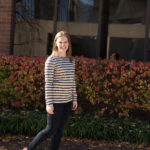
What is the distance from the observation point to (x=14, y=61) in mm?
4922

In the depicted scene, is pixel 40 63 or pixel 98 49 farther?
pixel 98 49

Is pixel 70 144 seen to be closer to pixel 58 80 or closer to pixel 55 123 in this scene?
pixel 55 123

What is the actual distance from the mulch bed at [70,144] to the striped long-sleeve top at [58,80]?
144 centimetres

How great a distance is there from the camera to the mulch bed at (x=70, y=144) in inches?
158

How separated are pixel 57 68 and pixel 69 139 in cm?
207

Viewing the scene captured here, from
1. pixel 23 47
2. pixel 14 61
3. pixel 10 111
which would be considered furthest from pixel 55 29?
pixel 10 111

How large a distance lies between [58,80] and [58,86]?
2.8 inches

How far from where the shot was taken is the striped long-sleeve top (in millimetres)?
2795

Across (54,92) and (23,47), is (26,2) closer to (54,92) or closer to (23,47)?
(23,47)

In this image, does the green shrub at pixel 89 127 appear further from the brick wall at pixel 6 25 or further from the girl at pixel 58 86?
the brick wall at pixel 6 25

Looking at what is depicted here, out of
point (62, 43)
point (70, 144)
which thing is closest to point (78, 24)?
point (70, 144)

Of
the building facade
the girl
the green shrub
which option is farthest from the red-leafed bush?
the building facade

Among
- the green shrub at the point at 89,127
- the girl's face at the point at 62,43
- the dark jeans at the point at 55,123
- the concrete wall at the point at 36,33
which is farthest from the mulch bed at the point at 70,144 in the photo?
the concrete wall at the point at 36,33

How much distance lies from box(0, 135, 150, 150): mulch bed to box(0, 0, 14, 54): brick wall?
2.81 metres
